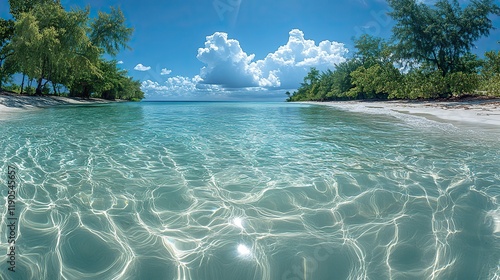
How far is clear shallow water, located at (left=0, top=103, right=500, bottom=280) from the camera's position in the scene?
2.37m

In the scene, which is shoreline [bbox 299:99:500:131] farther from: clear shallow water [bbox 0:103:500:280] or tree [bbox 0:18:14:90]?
tree [bbox 0:18:14:90]

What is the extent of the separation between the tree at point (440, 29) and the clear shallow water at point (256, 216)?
3656 cm

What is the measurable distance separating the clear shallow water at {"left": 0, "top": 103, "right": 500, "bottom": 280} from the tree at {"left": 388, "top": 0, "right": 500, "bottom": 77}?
36563 millimetres

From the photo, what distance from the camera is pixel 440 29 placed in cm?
3300

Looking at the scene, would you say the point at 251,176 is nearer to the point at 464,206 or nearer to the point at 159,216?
the point at 159,216

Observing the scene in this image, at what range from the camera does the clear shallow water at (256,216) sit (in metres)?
2.37

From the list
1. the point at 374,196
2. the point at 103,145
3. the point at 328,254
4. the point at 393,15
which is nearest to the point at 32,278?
the point at 328,254

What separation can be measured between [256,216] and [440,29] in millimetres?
40717

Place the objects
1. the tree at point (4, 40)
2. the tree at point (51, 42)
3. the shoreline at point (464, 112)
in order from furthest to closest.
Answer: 1. the tree at point (4, 40)
2. the tree at point (51, 42)
3. the shoreline at point (464, 112)

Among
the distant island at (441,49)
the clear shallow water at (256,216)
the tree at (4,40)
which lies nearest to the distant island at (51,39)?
the tree at (4,40)

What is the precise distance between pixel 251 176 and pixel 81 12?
3832 cm

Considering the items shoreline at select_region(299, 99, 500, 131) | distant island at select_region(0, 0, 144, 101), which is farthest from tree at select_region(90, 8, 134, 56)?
shoreline at select_region(299, 99, 500, 131)

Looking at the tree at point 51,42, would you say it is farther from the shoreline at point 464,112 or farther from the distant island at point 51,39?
the shoreline at point 464,112

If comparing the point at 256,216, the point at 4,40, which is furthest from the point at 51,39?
the point at 256,216
